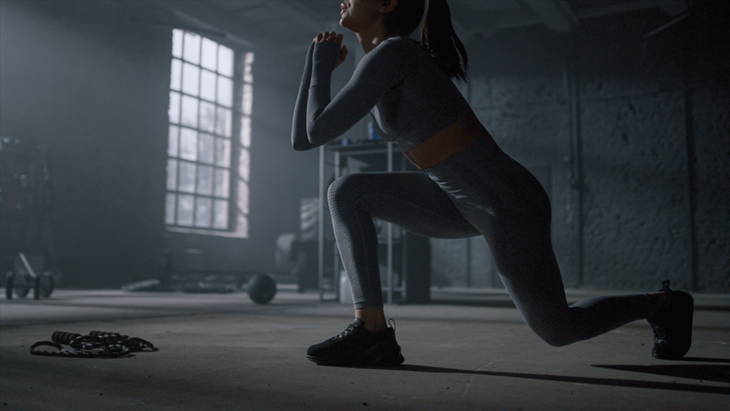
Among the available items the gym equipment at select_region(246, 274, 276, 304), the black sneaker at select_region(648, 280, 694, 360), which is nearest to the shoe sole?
the black sneaker at select_region(648, 280, 694, 360)

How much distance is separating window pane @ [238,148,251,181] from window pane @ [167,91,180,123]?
6.10 feet

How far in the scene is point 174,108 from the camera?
10.2 meters

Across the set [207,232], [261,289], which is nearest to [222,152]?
[207,232]

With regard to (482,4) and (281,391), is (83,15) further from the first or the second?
(281,391)

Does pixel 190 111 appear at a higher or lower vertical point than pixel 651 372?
higher

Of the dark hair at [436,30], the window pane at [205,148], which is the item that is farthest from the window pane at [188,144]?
the dark hair at [436,30]

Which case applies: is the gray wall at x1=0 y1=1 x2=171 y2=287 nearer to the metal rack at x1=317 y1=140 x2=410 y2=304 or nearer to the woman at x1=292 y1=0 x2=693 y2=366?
the metal rack at x1=317 y1=140 x2=410 y2=304

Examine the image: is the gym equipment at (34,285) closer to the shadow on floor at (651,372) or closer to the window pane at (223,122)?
the shadow on floor at (651,372)

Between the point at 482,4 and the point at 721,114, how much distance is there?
12.4ft

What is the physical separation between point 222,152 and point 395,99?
10.6 metres

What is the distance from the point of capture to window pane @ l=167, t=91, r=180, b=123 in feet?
33.1

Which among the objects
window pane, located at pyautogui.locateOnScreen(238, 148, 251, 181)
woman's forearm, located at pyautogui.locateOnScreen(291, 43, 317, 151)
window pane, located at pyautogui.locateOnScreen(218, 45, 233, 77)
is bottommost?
woman's forearm, located at pyautogui.locateOnScreen(291, 43, 317, 151)

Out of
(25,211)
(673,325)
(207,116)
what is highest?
(207,116)

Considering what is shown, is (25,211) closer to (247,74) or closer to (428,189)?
(247,74)
